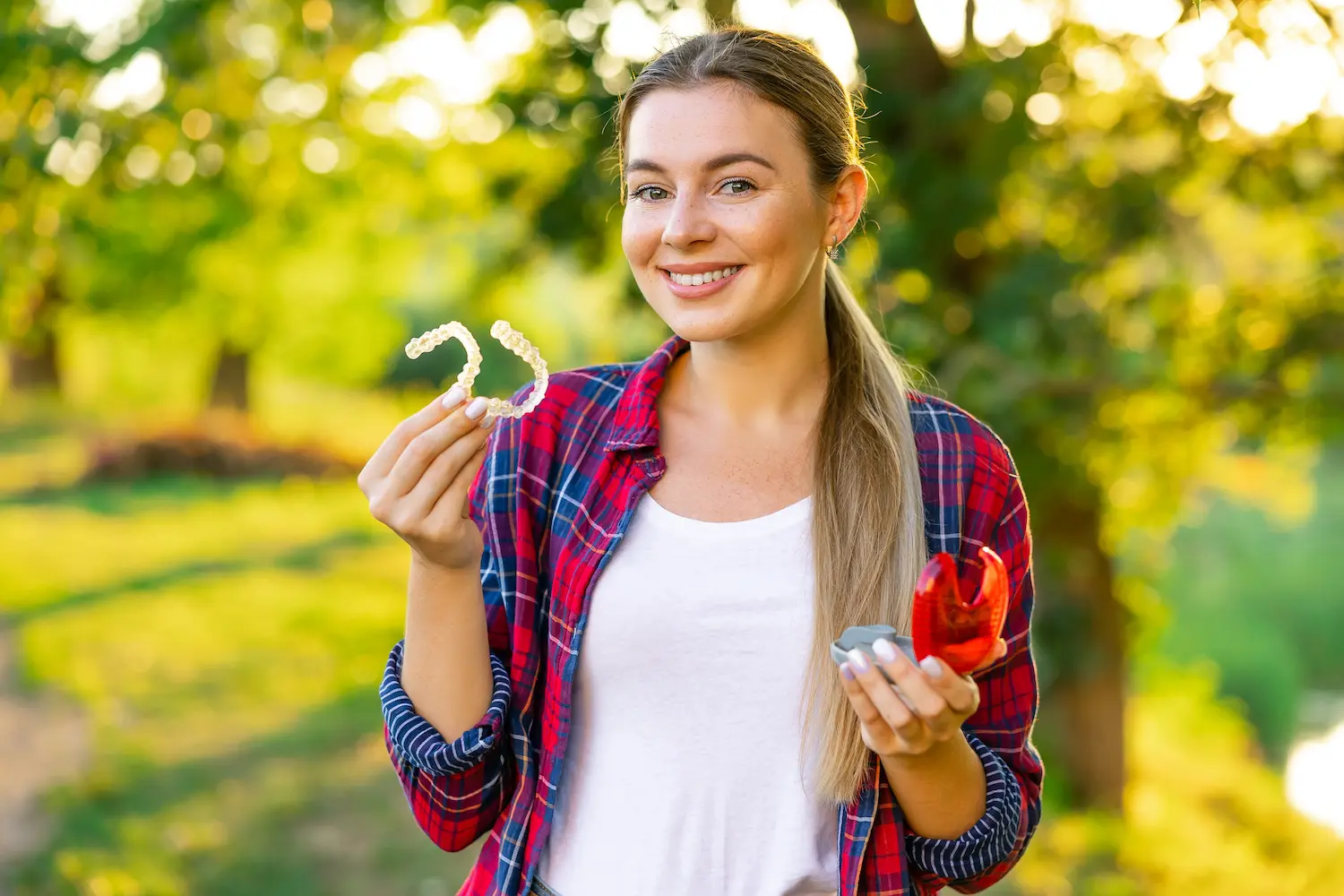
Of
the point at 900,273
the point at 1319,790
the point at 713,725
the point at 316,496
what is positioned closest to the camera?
the point at 713,725

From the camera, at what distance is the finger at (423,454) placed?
5.71 ft

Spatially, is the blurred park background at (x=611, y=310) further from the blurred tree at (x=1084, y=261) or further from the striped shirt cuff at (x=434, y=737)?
the striped shirt cuff at (x=434, y=737)

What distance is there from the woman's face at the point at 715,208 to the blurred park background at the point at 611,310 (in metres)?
0.34

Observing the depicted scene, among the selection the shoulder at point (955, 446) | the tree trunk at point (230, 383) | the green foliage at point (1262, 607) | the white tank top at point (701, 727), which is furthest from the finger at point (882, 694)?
the tree trunk at point (230, 383)

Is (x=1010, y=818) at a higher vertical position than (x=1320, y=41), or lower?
lower

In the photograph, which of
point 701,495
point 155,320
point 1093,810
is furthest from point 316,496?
point 701,495

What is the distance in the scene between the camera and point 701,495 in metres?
A: 1.95

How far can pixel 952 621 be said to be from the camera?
160cm

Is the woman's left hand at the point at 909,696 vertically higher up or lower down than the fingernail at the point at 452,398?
lower down

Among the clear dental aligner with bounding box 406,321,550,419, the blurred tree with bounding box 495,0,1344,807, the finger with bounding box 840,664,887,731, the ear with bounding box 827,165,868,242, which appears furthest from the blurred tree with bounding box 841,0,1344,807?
the finger with bounding box 840,664,887,731

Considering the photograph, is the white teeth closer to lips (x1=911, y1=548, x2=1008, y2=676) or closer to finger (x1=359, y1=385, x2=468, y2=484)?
finger (x1=359, y1=385, x2=468, y2=484)

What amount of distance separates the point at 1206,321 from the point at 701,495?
4383mm

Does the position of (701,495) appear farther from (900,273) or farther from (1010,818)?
(900,273)

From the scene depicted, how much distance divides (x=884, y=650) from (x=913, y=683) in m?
0.05
